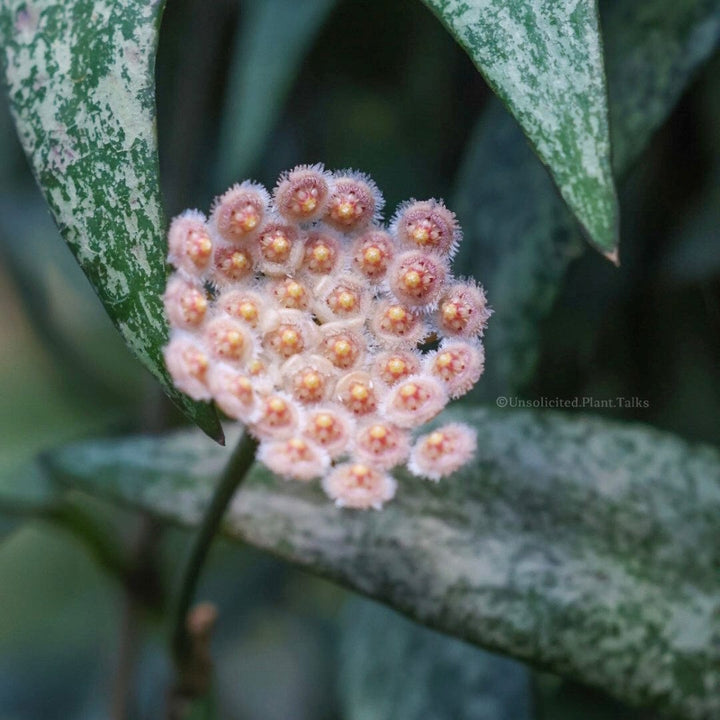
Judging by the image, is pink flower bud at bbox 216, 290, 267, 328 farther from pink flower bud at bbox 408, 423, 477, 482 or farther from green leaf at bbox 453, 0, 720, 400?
green leaf at bbox 453, 0, 720, 400

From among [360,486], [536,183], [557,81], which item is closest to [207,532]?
[360,486]

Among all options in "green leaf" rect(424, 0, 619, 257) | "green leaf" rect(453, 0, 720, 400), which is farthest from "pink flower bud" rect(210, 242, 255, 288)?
"green leaf" rect(453, 0, 720, 400)

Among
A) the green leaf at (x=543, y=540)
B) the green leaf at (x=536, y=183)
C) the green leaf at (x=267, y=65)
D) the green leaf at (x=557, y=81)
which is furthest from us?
the green leaf at (x=267, y=65)

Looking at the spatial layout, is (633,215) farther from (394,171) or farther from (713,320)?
(394,171)

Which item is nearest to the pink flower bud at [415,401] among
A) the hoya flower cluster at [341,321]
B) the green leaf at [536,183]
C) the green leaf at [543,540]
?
the hoya flower cluster at [341,321]

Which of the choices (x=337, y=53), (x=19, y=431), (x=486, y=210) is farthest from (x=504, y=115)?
(x=19, y=431)

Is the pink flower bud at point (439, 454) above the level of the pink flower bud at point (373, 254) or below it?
below

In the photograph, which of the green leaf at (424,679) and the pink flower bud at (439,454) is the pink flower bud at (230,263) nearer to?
the pink flower bud at (439,454)
